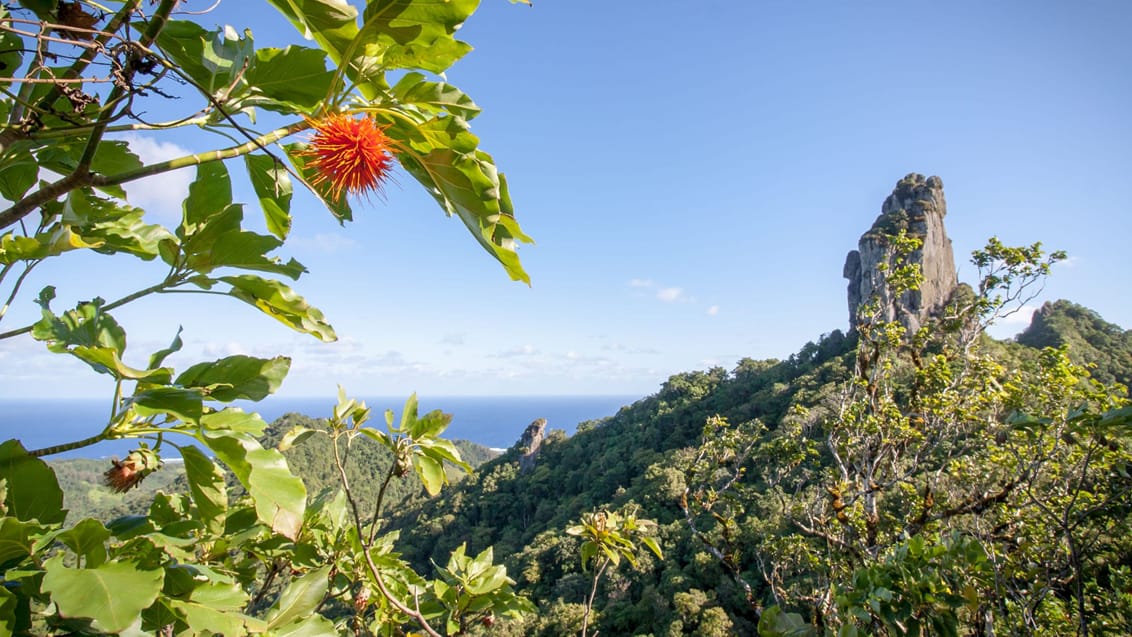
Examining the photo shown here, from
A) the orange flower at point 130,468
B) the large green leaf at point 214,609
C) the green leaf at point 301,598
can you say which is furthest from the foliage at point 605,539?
the orange flower at point 130,468

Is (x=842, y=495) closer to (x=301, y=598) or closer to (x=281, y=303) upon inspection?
(x=301, y=598)

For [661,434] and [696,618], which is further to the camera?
[661,434]

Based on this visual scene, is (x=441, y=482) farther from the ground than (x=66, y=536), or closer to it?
closer to it

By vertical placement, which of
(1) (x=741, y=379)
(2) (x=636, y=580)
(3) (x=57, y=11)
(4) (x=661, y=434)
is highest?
(3) (x=57, y=11)

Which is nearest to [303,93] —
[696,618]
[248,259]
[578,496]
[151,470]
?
[248,259]

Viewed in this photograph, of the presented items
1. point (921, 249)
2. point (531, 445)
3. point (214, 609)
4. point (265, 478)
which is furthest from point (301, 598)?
point (531, 445)

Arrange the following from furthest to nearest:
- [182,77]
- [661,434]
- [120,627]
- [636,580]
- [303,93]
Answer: [661,434], [636,580], [303,93], [182,77], [120,627]

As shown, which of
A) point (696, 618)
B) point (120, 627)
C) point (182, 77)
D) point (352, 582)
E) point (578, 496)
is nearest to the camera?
point (120, 627)

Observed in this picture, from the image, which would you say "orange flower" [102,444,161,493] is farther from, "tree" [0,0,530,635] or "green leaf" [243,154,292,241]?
"green leaf" [243,154,292,241]

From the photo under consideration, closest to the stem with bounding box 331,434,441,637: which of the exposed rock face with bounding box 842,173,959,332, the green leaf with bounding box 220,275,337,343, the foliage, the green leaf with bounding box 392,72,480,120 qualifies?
the green leaf with bounding box 220,275,337,343

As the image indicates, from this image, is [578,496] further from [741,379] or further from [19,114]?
[19,114]

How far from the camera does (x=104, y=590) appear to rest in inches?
26.6

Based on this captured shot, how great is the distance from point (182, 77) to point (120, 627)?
0.73 m

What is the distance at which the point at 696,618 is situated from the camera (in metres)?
24.5
